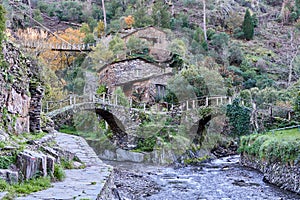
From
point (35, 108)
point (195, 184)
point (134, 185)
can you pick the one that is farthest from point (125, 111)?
point (35, 108)

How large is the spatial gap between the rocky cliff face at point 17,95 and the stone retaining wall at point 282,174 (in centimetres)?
911

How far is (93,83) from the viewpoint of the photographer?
3177 centimetres

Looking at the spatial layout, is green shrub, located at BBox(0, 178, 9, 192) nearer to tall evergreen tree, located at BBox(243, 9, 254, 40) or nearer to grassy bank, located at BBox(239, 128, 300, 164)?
grassy bank, located at BBox(239, 128, 300, 164)

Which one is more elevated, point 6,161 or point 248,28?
point 248,28

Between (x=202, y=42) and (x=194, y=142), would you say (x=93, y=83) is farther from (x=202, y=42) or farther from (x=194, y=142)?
(x=202, y=42)

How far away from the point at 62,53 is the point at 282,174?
29.8 m

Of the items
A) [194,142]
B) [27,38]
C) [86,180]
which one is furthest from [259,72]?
[86,180]

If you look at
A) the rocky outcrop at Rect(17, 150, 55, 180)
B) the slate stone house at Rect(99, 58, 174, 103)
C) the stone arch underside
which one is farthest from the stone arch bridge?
the rocky outcrop at Rect(17, 150, 55, 180)

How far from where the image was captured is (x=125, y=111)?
24156 millimetres

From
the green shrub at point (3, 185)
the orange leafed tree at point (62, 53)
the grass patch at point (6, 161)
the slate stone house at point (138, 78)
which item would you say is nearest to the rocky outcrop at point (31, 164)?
the grass patch at point (6, 161)

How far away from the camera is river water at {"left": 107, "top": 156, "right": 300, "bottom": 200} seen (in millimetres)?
13070

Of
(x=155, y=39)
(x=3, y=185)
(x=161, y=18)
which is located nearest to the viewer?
(x=3, y=185)

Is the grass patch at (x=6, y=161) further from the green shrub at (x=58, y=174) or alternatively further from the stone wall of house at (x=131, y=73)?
the stone wall of house at (x=131, y=73)

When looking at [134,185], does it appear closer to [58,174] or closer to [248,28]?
[58,174]
